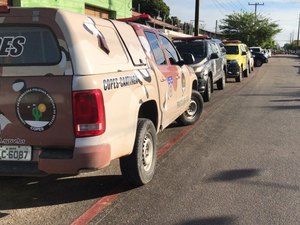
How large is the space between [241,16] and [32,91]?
246ft

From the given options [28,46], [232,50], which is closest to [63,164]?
[28,46]

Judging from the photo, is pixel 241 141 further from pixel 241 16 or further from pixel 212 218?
pixel 241 16

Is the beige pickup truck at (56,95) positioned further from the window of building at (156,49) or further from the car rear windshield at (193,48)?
the car rear windshield at (193,48)

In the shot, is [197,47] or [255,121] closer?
[255,121]

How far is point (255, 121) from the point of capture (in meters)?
10.1

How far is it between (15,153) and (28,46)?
1.08 m

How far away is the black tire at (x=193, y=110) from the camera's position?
9.54 meters

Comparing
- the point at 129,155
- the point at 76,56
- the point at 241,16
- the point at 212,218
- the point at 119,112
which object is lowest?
the point at 212,218

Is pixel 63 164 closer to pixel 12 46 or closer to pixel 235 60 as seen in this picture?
pixel 12 46

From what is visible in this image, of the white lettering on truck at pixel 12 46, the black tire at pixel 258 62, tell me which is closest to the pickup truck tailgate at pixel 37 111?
the white lettering on truck at pixel 12 46

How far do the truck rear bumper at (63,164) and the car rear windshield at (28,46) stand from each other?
3.06ft

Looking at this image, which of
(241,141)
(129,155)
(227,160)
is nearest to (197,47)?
(241,141)

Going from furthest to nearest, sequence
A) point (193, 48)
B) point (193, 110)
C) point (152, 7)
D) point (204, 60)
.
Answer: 1. point (152, 7)
2. point (193, 48)
3. point (204, 60)
4. point (193, 110)

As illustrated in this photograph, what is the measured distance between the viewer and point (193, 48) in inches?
547
